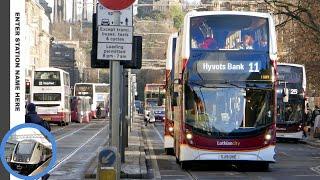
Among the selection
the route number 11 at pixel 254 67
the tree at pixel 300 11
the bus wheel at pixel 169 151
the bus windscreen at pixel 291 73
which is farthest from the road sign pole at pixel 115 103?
the bus windscreen at pixel 291 73

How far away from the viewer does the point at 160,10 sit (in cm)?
5222

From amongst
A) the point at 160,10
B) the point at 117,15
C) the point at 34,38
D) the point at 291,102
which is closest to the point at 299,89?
the point at 291,102

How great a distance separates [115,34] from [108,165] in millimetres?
2128

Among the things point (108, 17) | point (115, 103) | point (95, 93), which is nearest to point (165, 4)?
point (115, 103)

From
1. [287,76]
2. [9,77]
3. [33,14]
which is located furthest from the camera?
[33,14]

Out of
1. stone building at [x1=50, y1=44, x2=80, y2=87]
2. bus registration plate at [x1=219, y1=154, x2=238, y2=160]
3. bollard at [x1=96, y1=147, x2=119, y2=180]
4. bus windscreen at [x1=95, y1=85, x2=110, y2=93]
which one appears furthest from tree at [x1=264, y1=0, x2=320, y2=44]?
stone building at [x1=50, y1=44, x2=80, y2=87]

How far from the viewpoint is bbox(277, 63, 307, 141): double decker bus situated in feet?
122

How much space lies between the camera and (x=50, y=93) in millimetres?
59562

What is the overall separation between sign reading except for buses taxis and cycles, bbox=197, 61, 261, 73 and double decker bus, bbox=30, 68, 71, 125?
3920 cm

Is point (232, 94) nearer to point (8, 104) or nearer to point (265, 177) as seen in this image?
point (265, 177)

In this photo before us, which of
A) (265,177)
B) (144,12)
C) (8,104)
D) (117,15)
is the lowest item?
(265,177)

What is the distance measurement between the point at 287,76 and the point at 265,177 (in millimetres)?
19418

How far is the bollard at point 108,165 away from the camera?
10.7 m

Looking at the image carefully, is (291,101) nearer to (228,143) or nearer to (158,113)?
(228,143)
